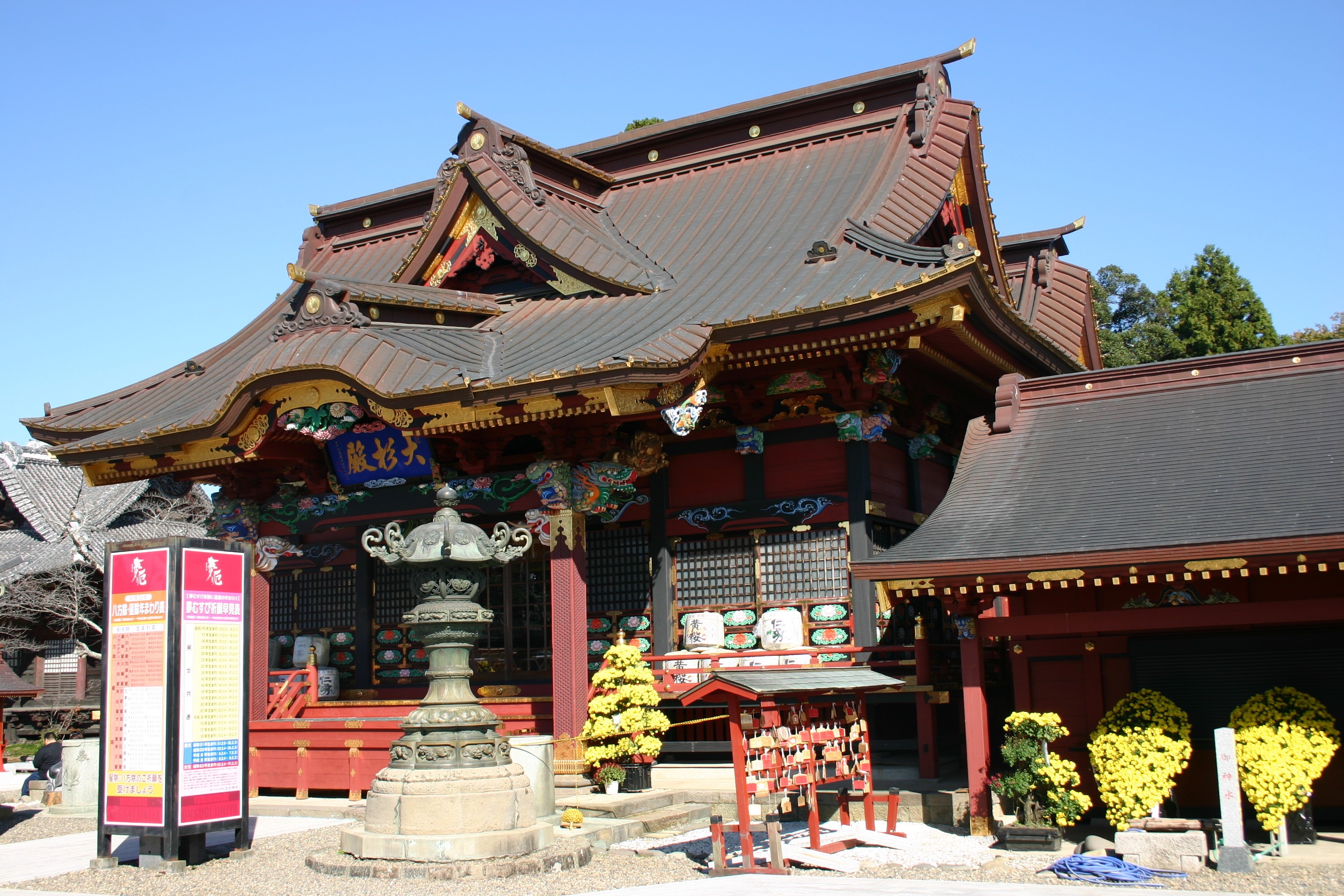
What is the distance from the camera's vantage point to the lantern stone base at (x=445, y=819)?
10.4m

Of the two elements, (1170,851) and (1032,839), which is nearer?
(1170,851)

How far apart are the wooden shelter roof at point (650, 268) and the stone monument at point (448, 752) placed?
2.92 m

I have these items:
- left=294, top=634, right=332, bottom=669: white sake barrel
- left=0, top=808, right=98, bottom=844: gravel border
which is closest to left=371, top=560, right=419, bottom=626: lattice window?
left=294, top=634, right=332, bottom=669: white sake barrel

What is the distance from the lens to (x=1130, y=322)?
139 ft

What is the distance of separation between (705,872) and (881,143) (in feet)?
39.5

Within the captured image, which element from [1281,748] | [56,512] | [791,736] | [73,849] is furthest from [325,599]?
[56,512]

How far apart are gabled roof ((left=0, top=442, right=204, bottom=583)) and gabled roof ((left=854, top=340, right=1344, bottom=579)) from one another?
73.4 feet

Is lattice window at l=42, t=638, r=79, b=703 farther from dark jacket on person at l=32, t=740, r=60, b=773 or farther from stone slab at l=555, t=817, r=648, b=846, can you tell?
stone slab at l=555, t=817, r=648, b=846

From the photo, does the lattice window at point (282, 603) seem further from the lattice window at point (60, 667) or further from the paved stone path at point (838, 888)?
the lattice window at point (60, 667)

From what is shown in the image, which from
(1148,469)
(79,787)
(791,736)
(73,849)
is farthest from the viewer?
(79,787)

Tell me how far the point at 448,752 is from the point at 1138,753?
20.3 ft

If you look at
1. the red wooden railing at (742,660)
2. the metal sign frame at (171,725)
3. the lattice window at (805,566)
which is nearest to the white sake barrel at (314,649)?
the red wooden railing at (742,660)

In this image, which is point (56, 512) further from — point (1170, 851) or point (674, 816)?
point (1170, 851)

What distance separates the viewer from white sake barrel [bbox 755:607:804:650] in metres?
15.0
